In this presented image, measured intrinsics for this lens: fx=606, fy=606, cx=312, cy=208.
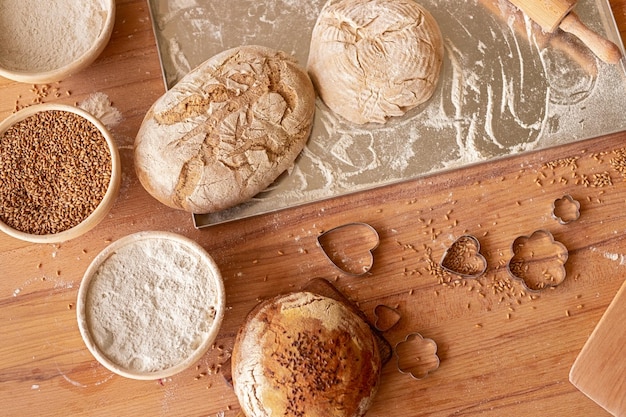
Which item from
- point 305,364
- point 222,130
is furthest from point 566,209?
point 222,130

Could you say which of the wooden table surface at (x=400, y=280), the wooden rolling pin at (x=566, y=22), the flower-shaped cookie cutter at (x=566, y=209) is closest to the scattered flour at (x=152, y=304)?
the wooden table surface at (x=400, y=280)

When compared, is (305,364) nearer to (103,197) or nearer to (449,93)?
(103,197)

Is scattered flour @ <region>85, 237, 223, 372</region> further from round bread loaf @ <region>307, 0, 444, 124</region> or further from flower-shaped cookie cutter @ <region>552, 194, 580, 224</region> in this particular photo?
flower-shaped cookie cutter @ <region>552, 194, 580, 224</region>

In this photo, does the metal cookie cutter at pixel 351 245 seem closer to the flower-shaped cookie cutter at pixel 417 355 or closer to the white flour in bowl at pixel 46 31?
the flower-shaped cookie cutter at pixel 417 355

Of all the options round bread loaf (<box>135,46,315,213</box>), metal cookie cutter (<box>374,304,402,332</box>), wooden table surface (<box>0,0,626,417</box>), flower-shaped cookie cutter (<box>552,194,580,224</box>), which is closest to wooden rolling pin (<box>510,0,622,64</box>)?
wooden table surface (<box>0,0,626,417</box>)

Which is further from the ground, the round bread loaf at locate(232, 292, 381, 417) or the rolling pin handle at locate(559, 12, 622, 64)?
the rolling pin handle at locate(559, 12, 622, 64)

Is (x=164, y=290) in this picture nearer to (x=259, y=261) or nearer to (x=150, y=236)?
(x=150, y=236)
